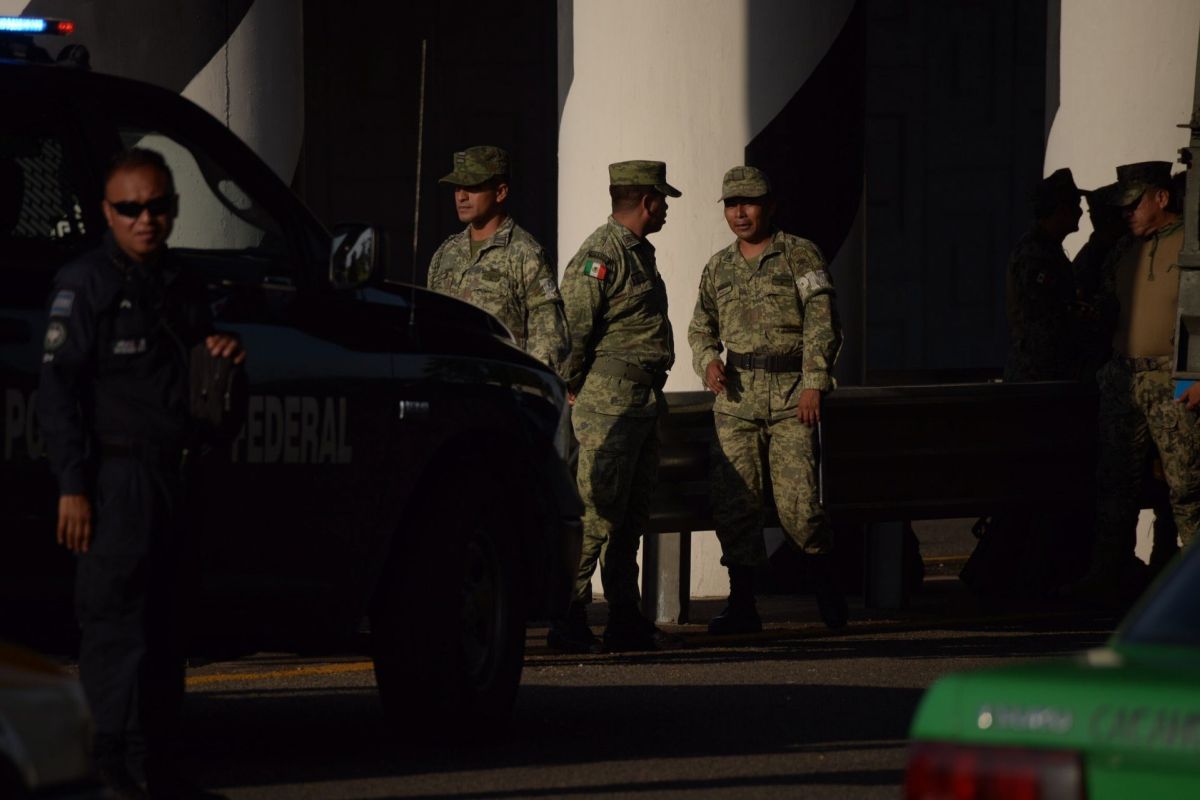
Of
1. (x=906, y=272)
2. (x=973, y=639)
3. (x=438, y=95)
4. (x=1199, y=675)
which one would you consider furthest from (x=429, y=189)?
(x=1199, y=675)

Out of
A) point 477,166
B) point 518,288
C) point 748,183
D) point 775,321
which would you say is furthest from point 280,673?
point 748,183

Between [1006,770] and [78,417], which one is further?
[78,417]

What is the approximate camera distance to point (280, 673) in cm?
1009

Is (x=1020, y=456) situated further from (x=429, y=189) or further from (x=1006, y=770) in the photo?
(x=1006, y=770)

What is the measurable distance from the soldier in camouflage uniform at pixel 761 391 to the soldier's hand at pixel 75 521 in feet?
17.3

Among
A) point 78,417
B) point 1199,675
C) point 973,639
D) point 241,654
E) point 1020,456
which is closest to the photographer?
point 1199,675

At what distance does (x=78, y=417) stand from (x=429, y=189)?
43.4 feet

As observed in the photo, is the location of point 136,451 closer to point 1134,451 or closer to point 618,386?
point 618,386

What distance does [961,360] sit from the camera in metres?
22.2

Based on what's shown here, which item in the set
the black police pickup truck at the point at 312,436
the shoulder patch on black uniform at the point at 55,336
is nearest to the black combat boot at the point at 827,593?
the black police pickup truck at the point at 312,436

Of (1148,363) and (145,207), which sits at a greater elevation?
(145,207)

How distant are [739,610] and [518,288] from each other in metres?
1.83

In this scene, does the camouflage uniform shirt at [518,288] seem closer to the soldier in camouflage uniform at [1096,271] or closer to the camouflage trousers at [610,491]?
the camouflage trousers at [610,491]

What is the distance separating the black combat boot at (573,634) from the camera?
10.7 m
